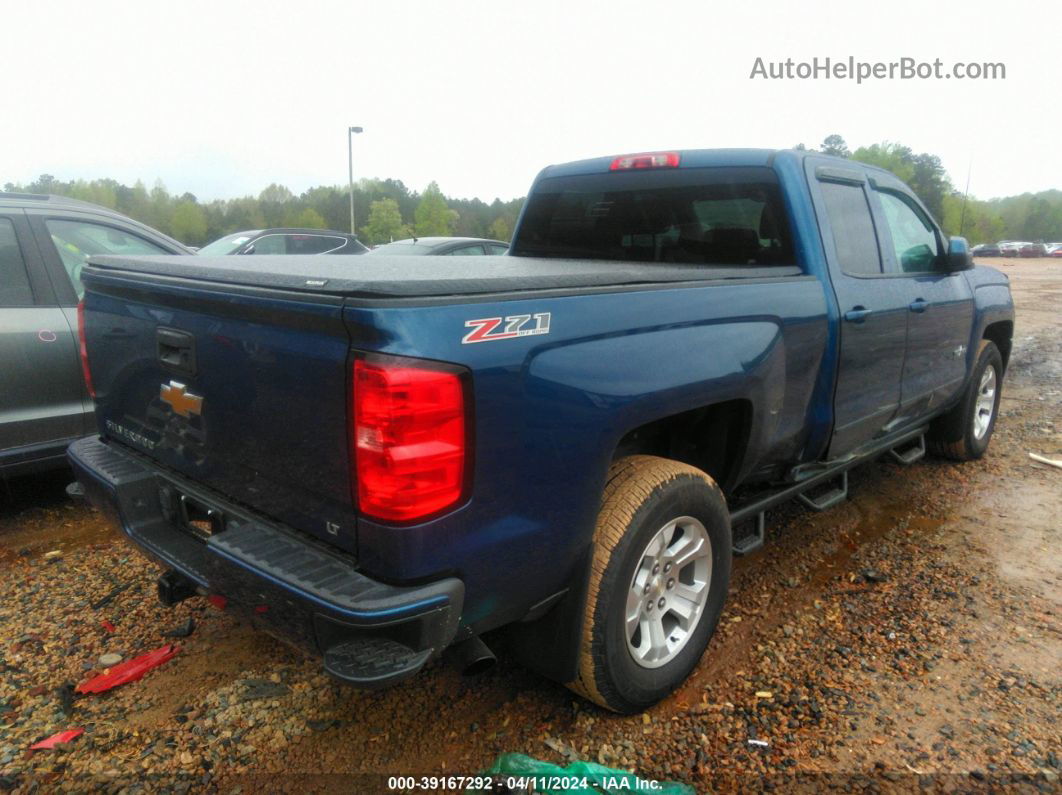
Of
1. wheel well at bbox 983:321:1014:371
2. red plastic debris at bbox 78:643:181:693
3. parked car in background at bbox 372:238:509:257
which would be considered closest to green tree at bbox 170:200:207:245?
parked car in background at bbox 372:238:509:257

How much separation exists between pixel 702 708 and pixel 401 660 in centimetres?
132

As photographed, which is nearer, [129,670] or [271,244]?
[129,670]

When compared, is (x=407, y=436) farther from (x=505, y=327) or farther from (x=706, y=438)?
(x=706, y=438)

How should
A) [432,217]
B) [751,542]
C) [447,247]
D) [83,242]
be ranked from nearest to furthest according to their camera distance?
[751,542]
[83,242]
[447,247]
[432,217]

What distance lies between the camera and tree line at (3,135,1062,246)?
59000mm

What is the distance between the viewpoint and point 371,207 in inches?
2386

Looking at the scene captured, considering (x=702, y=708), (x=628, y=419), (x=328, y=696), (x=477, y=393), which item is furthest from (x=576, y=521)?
(x=328, y=696)

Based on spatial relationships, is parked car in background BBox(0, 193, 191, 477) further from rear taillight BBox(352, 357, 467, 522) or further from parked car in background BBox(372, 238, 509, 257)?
parked car in background BBox(372, 238, 509, 257)

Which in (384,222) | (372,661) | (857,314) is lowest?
(372,661)

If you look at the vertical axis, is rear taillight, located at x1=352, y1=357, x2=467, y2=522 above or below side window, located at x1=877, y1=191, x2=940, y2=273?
below

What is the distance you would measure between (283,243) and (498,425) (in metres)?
9.80

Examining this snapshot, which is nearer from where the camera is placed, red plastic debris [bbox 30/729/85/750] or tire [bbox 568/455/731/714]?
tire [bbox 568/455/731/714]

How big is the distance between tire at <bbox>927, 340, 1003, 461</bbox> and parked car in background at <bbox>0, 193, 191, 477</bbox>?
5.45 m

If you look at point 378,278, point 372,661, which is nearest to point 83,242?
point 378,278
